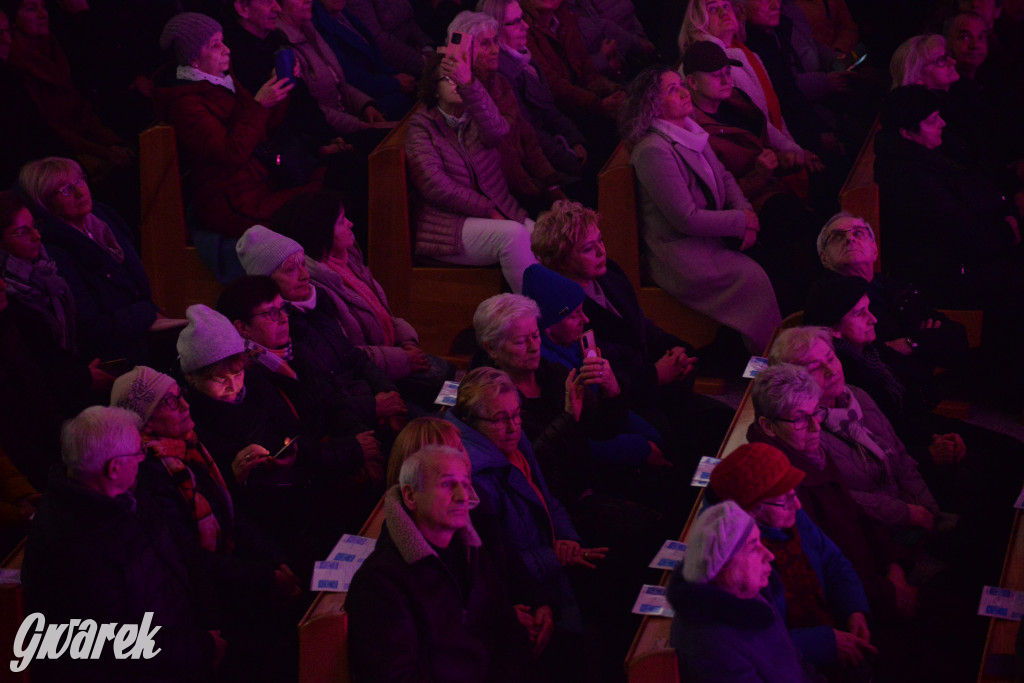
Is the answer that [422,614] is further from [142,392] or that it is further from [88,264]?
[88,264]

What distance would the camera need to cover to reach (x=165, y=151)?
4.61 m

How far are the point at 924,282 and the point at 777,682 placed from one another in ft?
8.93

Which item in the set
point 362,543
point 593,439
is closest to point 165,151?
point 593,439

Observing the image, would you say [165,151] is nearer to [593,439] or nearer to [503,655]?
[593,439]

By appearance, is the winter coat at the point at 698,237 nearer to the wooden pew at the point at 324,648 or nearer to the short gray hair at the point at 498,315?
the short gray hair at the point at 498,315

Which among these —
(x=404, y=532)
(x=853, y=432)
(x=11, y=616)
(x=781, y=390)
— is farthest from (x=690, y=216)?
(x=11, y=616)

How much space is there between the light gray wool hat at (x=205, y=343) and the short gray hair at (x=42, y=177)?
847 mm

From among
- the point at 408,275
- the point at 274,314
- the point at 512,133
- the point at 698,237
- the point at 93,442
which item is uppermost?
the point at 93,442

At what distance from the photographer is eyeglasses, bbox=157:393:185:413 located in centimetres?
302

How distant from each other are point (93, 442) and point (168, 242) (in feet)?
7.23

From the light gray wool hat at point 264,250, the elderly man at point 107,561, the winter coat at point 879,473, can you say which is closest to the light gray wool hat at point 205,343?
the elderly man at point 107,561

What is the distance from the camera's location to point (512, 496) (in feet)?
10.2

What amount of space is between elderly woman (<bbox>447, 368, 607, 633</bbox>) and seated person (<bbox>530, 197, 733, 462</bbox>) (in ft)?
2.70

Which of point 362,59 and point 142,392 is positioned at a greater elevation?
point 142,392
